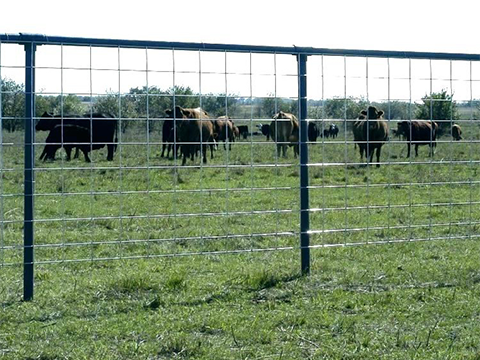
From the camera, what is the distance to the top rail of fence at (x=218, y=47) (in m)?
5.95

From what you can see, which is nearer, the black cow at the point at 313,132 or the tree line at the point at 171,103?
the tree line at the point at 171,103

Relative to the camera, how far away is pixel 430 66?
721 centimetres

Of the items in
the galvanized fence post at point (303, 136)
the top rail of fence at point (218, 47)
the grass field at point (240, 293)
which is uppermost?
the top rail of fence at point (218, 47)

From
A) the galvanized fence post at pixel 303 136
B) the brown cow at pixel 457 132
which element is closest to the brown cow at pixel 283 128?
the galvanized fence post at pixel 303 136

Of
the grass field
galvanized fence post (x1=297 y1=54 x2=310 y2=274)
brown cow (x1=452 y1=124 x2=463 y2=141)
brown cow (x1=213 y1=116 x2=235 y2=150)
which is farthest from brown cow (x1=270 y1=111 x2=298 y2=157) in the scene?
brown cow (x1=452 y1=124 x2=463 y2=141)

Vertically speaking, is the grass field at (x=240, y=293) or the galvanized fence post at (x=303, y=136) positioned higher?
the galvanized fence post at (x=303, y=136)

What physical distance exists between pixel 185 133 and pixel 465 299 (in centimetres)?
1372

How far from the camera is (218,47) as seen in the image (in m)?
6.43

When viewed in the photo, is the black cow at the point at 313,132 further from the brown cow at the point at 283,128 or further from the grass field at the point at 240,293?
the grass field at the point at 240,293

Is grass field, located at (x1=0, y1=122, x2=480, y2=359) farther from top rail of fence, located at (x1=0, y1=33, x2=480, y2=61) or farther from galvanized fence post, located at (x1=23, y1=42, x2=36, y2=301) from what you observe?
top rail of fence, located at (x1=0, y1=33, x2=480, y2=61)

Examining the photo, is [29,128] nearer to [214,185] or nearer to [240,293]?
[240,293]

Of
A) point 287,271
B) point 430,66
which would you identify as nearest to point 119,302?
point 287,271

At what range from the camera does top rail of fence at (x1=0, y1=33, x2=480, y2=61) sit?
5953 mm

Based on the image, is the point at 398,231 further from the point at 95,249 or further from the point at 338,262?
the point at 95,249
